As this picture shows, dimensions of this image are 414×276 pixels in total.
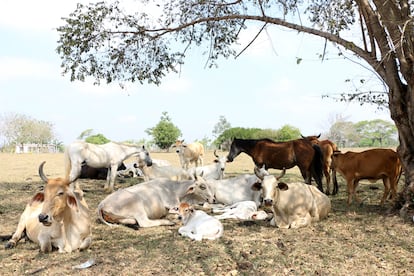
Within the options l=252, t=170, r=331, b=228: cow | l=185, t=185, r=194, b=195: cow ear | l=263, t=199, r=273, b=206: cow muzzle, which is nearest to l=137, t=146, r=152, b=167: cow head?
l=185, t=185, r=194, b=195: cow ear

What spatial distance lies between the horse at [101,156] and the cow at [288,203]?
5.90 m

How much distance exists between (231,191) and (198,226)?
332 cm

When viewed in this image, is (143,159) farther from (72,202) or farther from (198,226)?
(72,202)

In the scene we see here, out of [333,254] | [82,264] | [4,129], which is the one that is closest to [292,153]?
[333,254]

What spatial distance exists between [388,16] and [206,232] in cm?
510

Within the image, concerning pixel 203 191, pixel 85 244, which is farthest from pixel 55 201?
pixel 203 191

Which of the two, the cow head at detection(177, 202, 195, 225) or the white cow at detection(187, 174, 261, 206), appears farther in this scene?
the white cow at detection(187, 174, 261, 206)

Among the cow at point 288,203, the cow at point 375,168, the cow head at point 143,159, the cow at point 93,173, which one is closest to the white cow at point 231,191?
the cow at point 288,203

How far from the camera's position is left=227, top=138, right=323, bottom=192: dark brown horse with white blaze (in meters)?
12.2

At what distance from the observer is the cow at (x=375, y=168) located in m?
9.45

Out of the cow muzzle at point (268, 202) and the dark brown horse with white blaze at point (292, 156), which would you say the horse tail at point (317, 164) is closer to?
the dark brown horse with white blaze at point (292, 156)

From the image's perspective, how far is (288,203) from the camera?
796 centimetres

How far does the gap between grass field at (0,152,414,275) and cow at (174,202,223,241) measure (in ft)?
0.52

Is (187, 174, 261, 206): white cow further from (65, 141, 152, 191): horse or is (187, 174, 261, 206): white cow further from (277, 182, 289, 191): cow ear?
(65, 141, 152, 191): horse
